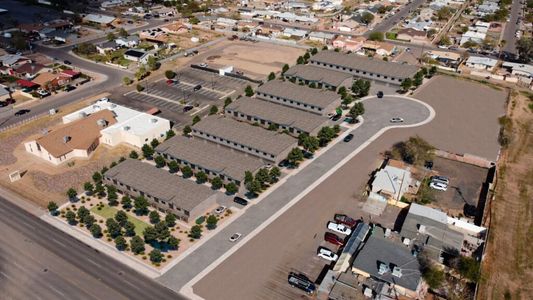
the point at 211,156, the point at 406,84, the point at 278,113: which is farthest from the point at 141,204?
the point at 406,84

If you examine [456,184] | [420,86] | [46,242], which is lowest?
[46,242]

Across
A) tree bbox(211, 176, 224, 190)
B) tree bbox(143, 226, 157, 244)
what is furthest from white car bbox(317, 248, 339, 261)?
tree bbox(143, 226, 157, 244)

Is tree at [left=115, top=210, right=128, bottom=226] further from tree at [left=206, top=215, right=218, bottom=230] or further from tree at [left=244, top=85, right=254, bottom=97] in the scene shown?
tree at [left=244, top=85, right=254, bottom=97]

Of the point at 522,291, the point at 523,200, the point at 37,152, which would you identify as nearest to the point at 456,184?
the point at 523,200

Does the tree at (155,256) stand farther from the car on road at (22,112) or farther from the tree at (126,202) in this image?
the car on road at (22,112)

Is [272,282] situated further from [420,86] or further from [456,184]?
[420,86]

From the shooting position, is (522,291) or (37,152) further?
(37,152)

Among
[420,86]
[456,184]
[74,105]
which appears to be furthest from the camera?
[420,86]
